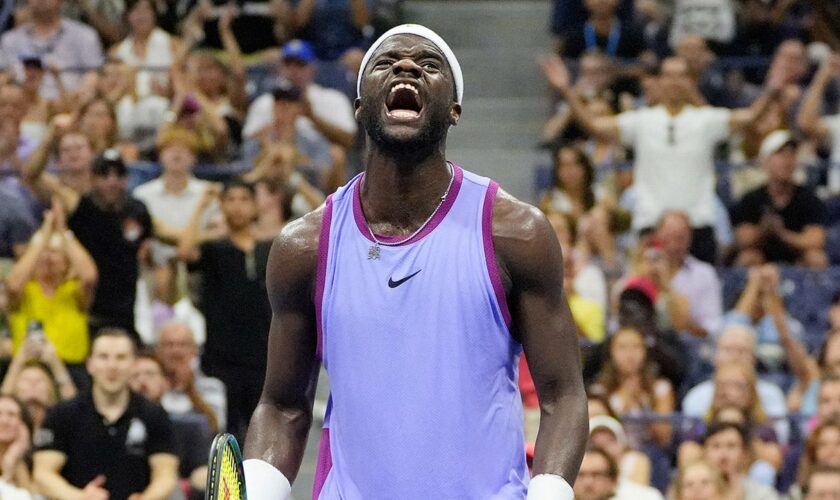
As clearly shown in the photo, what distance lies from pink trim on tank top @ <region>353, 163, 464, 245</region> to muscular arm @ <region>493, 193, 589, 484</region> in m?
0.12

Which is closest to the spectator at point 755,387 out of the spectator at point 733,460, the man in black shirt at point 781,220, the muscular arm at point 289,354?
the spectator at point 733,460

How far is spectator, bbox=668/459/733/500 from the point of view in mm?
7289

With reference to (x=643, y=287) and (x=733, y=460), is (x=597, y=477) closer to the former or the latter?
(x=733, y=460)

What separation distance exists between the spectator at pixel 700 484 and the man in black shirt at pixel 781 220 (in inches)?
120

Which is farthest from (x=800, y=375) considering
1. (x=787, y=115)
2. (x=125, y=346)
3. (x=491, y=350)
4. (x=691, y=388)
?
(x=491, y=350)

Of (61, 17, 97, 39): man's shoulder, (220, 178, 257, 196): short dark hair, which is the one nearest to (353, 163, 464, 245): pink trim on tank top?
(220, 178, 257, 196): short dark hair

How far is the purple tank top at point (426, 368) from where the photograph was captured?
11.5 ft

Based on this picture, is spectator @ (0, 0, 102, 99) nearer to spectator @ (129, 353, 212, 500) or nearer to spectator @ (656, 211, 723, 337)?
spectator @ (129, 353, 212, 500)

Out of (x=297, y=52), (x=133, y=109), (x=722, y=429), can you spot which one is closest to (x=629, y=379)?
(x=722, y=429)

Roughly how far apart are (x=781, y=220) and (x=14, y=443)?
5.04 m

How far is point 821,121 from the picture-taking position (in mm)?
11297

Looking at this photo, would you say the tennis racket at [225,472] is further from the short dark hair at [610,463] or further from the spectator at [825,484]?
the spectator at [825,484]

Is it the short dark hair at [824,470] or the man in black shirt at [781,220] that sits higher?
the short dark hair at [824,470]

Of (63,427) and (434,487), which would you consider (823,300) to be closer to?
(63,427)
